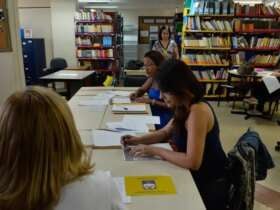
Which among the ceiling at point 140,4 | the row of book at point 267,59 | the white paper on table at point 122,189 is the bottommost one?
the white paper on table at point 122,189

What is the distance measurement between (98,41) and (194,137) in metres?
5.95

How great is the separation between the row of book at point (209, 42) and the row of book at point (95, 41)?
2027mm

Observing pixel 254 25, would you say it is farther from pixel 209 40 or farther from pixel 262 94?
pixel 262 94

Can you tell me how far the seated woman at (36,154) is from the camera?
0.71m

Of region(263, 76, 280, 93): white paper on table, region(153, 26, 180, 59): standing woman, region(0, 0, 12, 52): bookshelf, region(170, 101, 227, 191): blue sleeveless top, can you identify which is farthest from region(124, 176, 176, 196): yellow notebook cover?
region(263, 76, 280, 93): white paper on table

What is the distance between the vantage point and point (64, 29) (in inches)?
280

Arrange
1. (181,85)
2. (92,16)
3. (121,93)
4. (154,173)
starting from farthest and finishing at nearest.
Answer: (92,16) → (121,93) → (181,85) → (154,173)

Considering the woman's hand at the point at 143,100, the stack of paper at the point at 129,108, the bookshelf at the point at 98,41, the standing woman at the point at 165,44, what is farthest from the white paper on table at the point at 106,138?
the bookshelf at the point at 98,41

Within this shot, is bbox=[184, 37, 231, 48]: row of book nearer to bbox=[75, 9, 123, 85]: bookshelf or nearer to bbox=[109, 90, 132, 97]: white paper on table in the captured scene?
bbox=[75, 9, 123, 85]: bookshelf

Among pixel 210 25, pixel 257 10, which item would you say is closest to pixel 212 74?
pixel 210 25

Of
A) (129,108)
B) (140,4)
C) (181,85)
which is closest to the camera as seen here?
(181,85)

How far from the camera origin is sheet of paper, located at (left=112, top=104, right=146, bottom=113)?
2.41 m

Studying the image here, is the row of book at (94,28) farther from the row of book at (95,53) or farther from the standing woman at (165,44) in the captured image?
the standing woman at (165,44)

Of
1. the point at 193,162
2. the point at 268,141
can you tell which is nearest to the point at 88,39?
the point at 268,141
